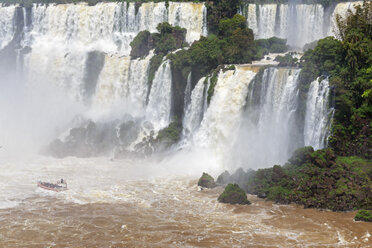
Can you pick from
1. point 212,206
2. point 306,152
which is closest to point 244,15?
point 306,152

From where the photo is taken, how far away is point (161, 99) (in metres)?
43.1

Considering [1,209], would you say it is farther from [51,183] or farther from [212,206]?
[212,206]

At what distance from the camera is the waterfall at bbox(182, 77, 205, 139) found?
129 ft

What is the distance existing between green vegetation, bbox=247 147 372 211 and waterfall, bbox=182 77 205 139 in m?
10.3

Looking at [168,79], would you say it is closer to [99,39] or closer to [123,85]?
[123,85]

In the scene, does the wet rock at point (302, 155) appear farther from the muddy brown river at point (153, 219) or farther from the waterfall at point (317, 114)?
the muddy brown river at point (153, 219)

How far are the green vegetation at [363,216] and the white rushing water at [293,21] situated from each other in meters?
22.0

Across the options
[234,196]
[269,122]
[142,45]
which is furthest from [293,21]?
[234,196]

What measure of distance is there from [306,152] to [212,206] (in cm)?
626

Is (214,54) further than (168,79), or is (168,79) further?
(168,79)

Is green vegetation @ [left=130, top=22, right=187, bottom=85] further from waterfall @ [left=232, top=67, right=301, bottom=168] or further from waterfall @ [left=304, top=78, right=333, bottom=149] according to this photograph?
waterfall @ [left=304, top=78, right=333, bottom=149]

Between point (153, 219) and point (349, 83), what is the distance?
1372cm

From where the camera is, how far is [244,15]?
4912 centimetres

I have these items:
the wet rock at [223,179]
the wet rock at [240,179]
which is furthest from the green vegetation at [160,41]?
the wet rock at [240,179]
